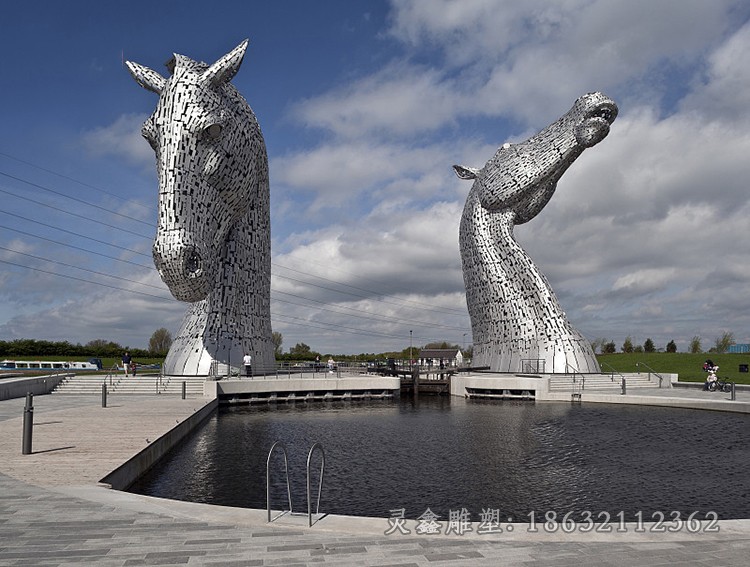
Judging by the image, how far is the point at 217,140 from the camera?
2088 centimetres

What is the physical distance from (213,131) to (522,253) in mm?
15051

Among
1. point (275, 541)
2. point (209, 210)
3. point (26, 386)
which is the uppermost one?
point (209, 210)

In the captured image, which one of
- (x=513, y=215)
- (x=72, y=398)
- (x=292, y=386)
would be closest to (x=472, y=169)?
(x=513, y=215)

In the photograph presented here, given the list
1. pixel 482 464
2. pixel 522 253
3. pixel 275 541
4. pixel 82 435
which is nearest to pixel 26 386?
pixel 82 435

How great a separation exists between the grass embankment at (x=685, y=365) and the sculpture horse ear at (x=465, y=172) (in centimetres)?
1356

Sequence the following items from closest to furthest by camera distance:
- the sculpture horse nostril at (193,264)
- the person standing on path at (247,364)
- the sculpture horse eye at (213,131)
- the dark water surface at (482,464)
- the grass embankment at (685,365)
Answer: the dark water surface at (482,464) → the sculpture horse nostril at (193,264) → the sculpture horse eye at (213,131) → the person standing on path at (247,364) → the grass embankment at (685,365)

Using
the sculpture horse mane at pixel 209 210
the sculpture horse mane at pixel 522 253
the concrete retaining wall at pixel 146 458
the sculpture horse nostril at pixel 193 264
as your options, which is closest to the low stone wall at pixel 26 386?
the sculpture horse mane at pixel 209 210

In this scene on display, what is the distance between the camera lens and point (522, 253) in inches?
1120

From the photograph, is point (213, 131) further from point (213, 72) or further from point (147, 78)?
point (147, 78)

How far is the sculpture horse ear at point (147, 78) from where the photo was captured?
21.7 metres

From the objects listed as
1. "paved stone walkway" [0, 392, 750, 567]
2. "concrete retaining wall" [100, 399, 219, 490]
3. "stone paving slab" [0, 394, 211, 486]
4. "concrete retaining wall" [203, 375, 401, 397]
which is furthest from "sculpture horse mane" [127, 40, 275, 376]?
"paved stone walkway" [0, 392, 750, 567]

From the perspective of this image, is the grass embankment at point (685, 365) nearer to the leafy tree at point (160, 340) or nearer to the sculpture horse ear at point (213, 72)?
the sculpture horse ear at point (213, 72)

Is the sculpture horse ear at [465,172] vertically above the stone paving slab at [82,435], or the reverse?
the sculpture horse ear at [465,172]

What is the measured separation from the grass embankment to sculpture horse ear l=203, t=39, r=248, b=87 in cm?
2577
